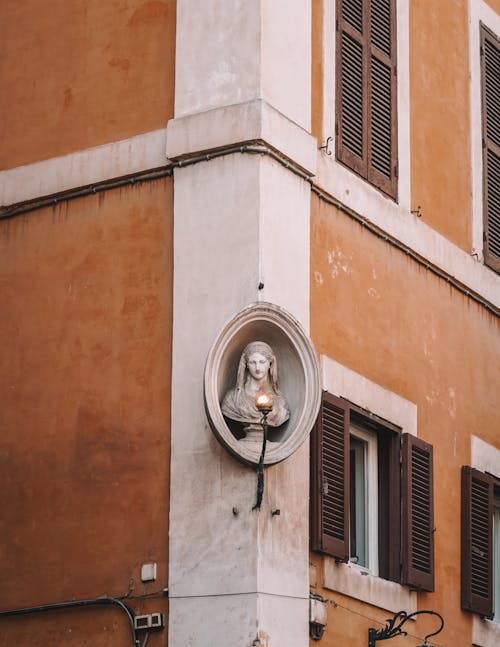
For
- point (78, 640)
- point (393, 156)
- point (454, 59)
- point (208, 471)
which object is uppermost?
point (454, 59)

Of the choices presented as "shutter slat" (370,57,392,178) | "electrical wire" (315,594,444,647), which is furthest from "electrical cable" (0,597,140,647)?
"shutter slat" (370,57,392,178)

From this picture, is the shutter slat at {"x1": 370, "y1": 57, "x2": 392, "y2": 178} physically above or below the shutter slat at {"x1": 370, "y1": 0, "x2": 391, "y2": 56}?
below

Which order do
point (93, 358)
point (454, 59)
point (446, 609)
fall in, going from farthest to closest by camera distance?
point (454, 59)
point (446, 609)
point (93, 358)

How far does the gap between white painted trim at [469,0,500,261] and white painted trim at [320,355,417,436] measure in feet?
8.33

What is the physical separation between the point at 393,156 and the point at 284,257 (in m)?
2.71

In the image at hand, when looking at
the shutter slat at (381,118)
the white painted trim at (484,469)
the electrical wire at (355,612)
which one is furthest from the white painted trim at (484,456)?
the shutter slat at (381,118)

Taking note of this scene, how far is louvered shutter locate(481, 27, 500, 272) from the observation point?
19797 millimetres

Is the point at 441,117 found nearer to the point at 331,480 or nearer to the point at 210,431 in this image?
the point at 331,480

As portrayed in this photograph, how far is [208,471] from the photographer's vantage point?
1536cm

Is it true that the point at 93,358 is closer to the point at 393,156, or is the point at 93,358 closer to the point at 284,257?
the point at 284,257

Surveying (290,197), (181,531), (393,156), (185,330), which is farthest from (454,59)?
(181,531)

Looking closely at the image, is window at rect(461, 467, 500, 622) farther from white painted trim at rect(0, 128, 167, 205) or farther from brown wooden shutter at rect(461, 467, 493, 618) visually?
white painted trim at rect(0, 128, 167, 205)

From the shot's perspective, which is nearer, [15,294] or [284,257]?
[284,257]

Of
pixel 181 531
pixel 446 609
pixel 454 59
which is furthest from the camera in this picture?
pixel 454 59
